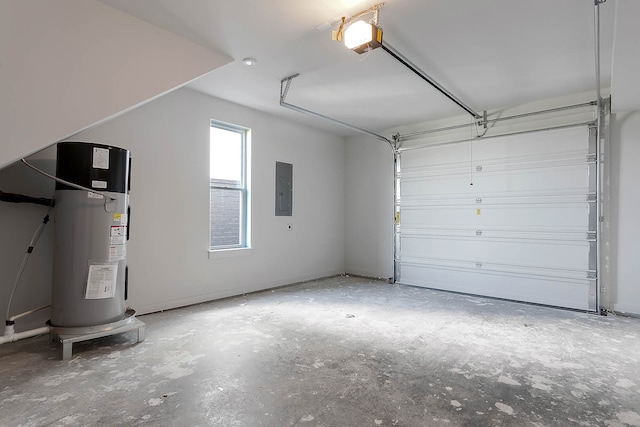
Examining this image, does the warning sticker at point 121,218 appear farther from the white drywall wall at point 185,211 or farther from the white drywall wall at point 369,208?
the white drywall wall at point 369,208

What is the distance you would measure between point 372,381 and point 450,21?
2896 millimetres

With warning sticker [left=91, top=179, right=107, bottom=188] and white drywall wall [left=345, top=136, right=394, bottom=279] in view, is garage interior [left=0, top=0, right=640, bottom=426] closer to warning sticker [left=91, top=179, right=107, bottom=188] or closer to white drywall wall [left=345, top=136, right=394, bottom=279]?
white drywall wall [left=345, top=136, right=394, bottom=279]

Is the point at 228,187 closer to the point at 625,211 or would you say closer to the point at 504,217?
the point at 504,217

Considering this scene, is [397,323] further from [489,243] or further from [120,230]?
[120,230]

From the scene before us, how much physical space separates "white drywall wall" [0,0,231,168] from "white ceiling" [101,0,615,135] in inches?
7.0

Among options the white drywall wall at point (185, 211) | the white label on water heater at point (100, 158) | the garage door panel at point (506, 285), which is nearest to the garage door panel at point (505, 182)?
the garage door panel at point (506, 285)

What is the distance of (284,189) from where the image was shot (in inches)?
215

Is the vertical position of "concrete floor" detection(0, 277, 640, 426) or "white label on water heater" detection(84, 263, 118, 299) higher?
"white label on water heater" detection(84, 263, 118, 299)

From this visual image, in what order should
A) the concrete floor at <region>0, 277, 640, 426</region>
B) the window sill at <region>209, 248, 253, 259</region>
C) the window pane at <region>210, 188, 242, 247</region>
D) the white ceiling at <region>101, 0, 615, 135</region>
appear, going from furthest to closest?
the window pane at <region>210, 188, 242, 247</region> < the window sill at <region>209, 248, 253, 259</region> < the white ceiling at <region>101, 0, 615, 135</region> < the concrete floor at <region>0, 277, 640, 426</region>

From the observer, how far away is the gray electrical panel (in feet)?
17.6

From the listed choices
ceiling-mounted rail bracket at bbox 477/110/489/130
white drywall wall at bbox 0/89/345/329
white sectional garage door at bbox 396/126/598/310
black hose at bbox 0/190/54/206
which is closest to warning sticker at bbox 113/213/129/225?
black hose at bbox 0/190/54/206

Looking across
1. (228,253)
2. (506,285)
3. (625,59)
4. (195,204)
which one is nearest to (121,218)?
(195,204)

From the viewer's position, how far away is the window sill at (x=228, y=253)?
4458mm

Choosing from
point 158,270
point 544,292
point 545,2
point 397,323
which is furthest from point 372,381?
Answer: point 544,292
